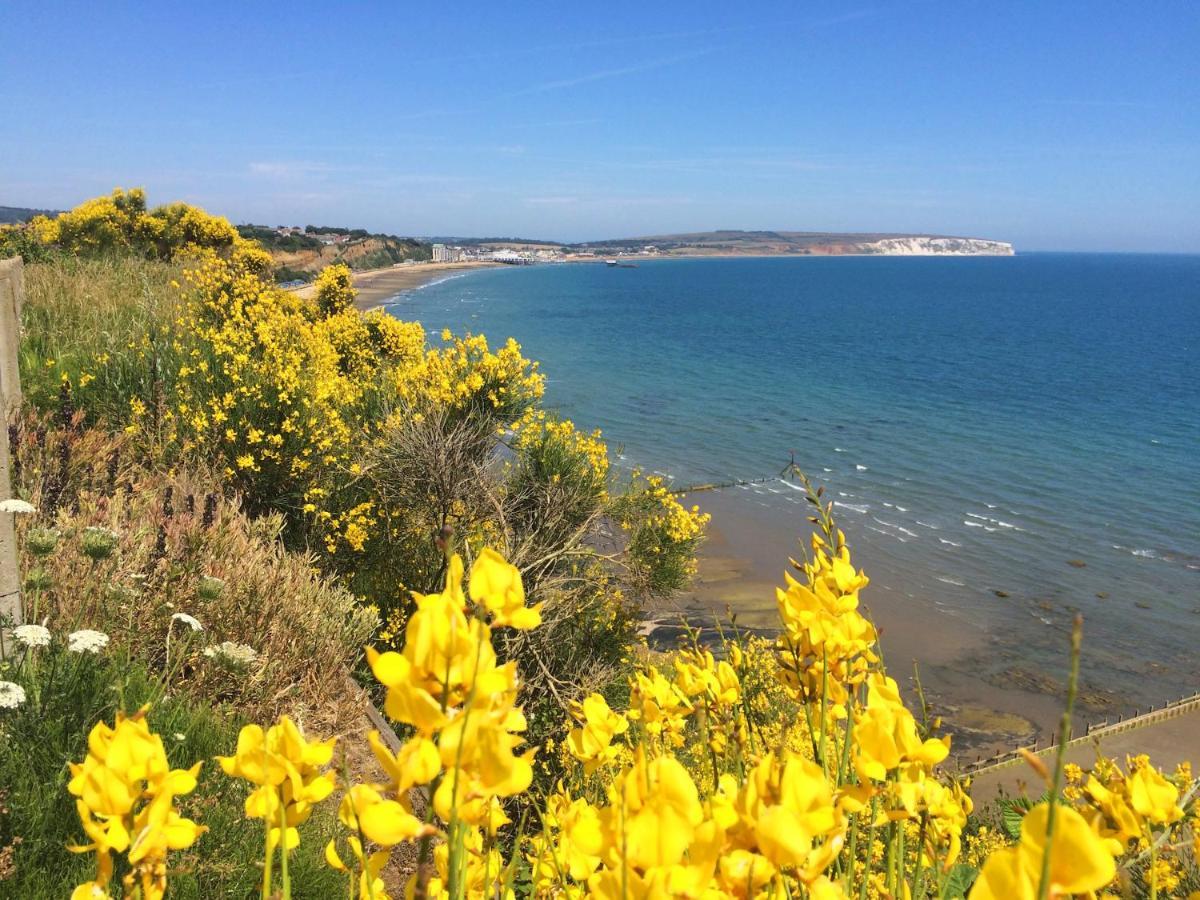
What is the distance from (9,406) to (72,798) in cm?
353

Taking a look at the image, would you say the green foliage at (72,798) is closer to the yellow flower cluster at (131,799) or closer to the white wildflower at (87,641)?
the white wildflower at (87,641)

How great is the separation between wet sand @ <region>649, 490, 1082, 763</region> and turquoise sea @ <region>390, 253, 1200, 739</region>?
11cm

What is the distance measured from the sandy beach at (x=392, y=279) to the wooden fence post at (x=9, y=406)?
43.8m

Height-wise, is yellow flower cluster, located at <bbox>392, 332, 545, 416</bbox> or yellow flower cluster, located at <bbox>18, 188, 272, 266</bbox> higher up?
yellow flower cluster, located at <bbox>18, 188, 272, 266</bbox>

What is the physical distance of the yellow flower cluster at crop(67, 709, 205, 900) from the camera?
3.01 feet

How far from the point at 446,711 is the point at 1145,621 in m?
19.2

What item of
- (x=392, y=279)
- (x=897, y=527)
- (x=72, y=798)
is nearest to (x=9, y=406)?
(x=72, y=798)

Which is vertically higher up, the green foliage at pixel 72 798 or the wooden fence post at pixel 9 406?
the wooden fence post at pixel 9 406

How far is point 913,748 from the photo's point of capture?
45.8 inches

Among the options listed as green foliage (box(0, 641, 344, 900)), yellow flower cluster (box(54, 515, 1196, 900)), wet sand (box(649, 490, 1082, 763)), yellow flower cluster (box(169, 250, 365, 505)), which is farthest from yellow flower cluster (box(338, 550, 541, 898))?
wet sand (box(649, 490, 1082, 763))

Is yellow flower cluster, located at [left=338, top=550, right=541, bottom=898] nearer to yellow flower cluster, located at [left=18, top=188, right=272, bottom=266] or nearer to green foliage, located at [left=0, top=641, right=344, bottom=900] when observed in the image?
green foliage, located at [left=0, top=641, right=344, bottom=900]

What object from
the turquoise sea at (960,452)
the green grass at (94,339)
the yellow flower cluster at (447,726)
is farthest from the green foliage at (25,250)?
the yellow flower cluster at (447,726)

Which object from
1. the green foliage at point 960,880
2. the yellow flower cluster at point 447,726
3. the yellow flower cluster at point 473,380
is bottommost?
the green foliage at point 960,880

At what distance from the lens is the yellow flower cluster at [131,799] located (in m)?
0.92
